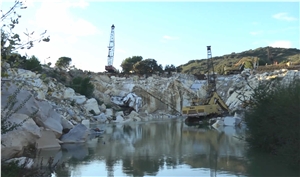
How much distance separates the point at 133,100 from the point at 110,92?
3706 mm

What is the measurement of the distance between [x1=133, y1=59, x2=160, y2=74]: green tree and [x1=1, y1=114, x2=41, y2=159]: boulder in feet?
157

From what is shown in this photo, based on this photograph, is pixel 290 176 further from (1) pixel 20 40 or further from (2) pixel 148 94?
(2) pixel 148 94

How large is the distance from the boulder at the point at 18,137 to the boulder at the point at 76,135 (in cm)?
269

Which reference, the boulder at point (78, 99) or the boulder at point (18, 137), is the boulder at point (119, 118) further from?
the boulder at point (18, 137)

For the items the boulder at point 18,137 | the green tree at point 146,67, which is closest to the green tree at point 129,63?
the green tree at point 146,67

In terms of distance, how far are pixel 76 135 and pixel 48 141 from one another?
2.00 metres

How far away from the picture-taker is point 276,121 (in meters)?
9.34

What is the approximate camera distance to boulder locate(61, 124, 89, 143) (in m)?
13.9

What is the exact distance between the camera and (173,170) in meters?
8.32

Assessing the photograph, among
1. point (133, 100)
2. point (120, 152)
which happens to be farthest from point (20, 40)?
point (133, 100)

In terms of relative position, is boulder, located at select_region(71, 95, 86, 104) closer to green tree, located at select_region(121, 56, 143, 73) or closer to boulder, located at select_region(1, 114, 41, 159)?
boulder, located at select_region(1, 114, 41, 159)

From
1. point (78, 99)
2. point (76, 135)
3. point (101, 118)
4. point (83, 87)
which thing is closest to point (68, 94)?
point (78, 99)

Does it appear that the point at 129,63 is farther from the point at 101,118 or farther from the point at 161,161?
the point at 161,161

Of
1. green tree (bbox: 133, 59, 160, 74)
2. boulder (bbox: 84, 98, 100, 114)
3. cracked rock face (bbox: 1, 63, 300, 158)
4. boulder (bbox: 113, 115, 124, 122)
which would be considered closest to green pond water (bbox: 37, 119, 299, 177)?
cracked rock face (bbox: 1, 63, 300, 158)
